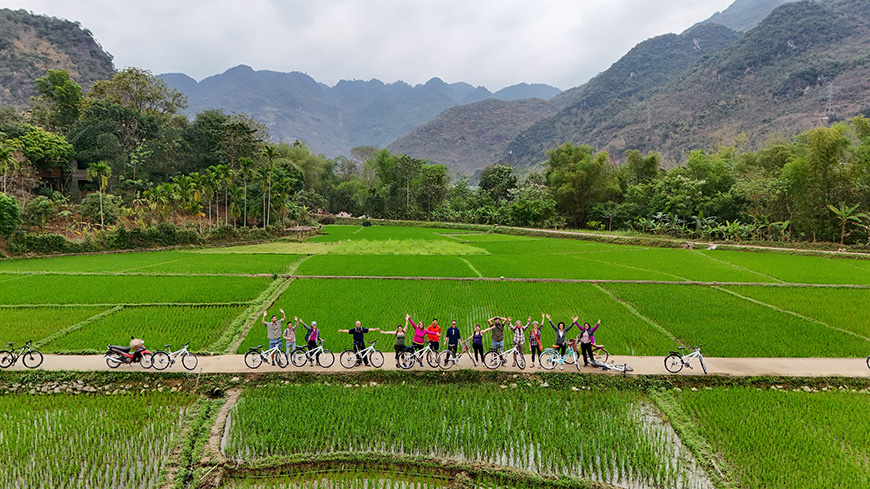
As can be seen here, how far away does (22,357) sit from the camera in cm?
881

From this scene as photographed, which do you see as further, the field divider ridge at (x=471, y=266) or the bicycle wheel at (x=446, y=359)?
the field divider ridge at (x=471, y=266)

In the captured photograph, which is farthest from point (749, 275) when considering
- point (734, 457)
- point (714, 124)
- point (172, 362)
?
point (714, 124)

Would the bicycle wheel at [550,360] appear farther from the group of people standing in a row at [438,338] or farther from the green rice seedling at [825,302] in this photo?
the green rice seedling at [825,302]

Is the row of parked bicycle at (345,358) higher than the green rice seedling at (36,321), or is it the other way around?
the row of parked bicycle at (345,358)

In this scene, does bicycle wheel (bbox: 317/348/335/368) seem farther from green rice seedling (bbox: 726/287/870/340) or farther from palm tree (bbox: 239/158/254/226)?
palm tree (bbox: 239/158/254/226)

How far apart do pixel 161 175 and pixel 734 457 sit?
44.9 metres

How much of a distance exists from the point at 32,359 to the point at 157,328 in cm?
269

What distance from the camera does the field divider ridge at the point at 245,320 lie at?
10.2m

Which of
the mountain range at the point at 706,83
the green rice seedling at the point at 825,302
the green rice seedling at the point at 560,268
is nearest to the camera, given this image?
the green rice seedling at the point at 825,302

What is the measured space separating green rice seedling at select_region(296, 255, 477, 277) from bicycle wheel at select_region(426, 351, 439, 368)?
1011cm

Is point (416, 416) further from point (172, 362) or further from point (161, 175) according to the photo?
point (161, 175)

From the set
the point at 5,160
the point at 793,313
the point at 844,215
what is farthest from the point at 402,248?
the point at 844,215

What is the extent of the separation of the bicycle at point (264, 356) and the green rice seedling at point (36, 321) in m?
5.30

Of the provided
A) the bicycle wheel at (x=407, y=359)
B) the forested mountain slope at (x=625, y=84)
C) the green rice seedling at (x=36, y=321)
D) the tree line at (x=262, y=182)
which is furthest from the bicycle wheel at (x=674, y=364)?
the forested mountain slope at (x=625, y=84)
